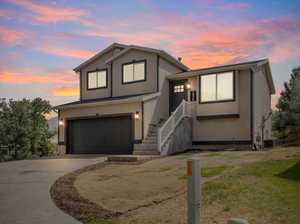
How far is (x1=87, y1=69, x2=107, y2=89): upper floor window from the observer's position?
79.1 ft

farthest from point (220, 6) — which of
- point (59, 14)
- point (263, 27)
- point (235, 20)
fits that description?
point (59, 14)

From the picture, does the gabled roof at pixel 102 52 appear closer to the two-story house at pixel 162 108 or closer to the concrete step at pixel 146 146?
the two-story house at pixel 162 108

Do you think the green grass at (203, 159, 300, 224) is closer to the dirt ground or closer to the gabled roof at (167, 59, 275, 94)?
the dirt ground

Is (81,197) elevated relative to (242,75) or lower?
lower

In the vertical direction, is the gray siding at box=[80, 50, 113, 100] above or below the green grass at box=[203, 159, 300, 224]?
above

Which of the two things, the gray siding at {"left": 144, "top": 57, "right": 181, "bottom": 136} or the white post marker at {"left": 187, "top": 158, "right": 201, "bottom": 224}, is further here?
the gray siding at {"left": 144, "top": 57, "right": 181, "bottom": 136}

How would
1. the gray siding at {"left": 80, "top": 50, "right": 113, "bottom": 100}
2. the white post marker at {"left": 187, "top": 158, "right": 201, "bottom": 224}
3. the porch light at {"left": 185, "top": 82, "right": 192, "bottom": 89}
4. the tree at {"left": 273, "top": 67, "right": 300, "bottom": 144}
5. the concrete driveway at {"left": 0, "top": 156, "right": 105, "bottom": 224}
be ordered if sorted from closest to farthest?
1. the white post marker at {"left": 187, "top": 158, "right": 201, "bottom": 224}
2. the concrete driveway at {"left": 0, "top": 156, "right": 105, "bottom": 224}
3. the porch light at {"left": 185, "top": 82, "right": 192, "bottom": 89}
4. the gray siding at {"left": 80, "top": 50, "right": 113, "bottom": 100}
5. the tree at {"left": 273, "top": 67, "right": 300, "bottom": 144}

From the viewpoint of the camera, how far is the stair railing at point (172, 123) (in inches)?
687

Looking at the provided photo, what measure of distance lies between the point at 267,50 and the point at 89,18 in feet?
38.8

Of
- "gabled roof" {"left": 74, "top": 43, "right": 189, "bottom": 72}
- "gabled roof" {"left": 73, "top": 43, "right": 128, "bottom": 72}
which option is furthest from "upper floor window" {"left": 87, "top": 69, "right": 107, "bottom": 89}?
"gabled roof" {"left": 74, "top": 43, "right": 189, "bottom": 72}

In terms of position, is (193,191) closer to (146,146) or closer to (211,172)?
(211,172)

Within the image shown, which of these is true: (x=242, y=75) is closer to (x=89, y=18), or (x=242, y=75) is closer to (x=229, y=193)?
(x=89, y=18)

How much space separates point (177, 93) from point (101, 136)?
589 centimetres

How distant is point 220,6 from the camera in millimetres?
16156
